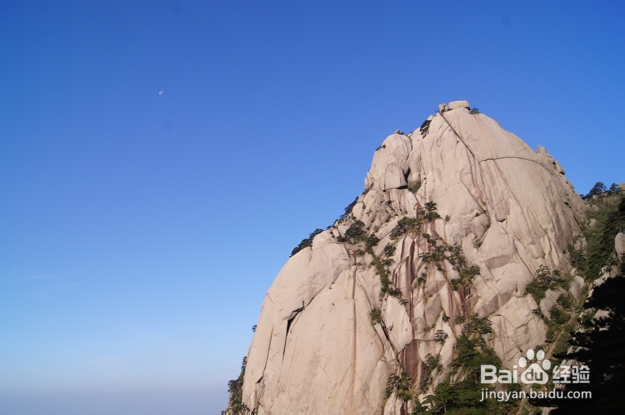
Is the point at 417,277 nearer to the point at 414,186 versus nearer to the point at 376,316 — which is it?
the point at 376,316

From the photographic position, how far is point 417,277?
6631 centimetres

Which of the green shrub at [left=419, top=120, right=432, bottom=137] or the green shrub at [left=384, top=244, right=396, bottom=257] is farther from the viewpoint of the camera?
the green shrub at [left=419, top=120, right=432, bottom=137]

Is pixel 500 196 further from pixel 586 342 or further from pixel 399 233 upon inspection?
pixel 586 342

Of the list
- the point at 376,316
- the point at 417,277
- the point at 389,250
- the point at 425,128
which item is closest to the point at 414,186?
the point at 425,128

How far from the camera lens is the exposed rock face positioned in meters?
61.0

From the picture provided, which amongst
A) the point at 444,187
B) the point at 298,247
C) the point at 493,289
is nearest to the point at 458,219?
the point at 444,187

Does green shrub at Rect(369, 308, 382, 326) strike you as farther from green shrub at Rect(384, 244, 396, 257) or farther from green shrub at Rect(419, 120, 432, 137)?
green shrub at Rect(419, 120, 432, 137)

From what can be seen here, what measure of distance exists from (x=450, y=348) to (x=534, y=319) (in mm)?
9848

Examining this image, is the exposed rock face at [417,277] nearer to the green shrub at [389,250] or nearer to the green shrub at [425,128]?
the green shrub at [389,250]

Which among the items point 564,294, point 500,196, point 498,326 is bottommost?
point 498,326

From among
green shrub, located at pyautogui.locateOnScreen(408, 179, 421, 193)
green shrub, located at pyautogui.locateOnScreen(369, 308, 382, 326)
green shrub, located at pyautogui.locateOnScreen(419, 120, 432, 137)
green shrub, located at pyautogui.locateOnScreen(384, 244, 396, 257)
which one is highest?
green shrub, located at pyautogui.locateOnScreen(419, 120, 432, 137)

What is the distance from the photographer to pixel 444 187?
73438 mm

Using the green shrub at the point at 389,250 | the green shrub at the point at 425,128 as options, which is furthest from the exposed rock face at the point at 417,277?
the green shrub at the point at 425,128

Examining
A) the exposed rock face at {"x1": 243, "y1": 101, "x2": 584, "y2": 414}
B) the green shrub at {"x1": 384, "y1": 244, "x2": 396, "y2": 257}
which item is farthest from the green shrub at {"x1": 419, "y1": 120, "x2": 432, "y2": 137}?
the green shrub at {"x1": 384, "y1": 244, "x2": 396, "y2": 257}
